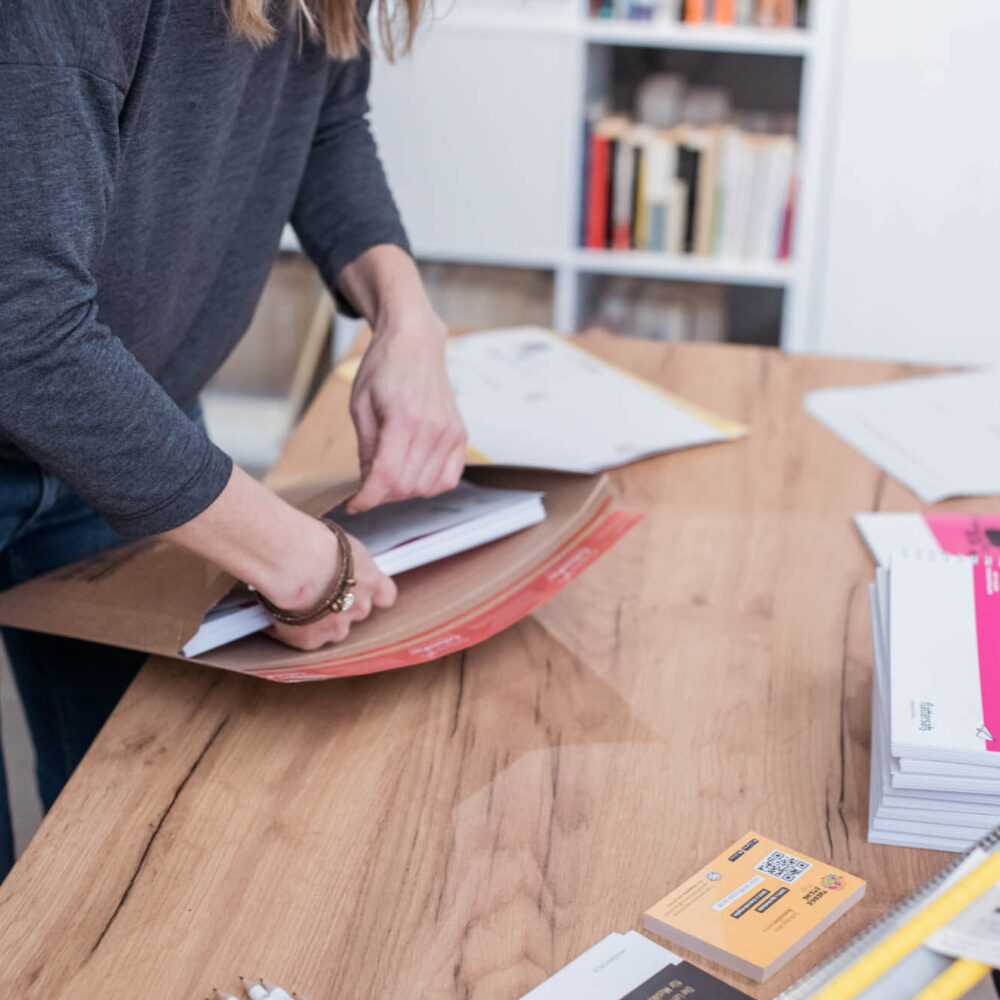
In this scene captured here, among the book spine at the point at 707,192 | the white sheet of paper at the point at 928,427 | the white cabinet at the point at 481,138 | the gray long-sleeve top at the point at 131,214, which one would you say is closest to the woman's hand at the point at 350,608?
the gray long-sleeve top at the point at 131,214

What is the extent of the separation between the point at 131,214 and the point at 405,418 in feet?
0.80

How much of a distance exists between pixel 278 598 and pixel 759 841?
0.33m

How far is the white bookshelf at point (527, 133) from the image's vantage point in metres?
2.44

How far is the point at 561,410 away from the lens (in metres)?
1.21

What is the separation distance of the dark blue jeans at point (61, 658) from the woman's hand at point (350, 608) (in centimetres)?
29

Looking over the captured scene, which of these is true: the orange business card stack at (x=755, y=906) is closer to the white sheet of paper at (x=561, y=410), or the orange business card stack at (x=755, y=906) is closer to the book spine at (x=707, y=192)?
the white sheet of paper at (x=561, y=410)

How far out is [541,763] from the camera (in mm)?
734

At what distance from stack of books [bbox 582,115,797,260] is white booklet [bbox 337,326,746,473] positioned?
129cm

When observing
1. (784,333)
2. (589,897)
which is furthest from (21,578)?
(784,333)

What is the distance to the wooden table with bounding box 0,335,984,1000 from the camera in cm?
60

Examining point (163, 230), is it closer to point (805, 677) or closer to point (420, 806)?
point (420, 806)

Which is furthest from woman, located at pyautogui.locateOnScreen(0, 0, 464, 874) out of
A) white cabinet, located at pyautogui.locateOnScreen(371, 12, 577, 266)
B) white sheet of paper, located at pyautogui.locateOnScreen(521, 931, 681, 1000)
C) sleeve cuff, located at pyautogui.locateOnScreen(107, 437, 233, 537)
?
white cabinet, located at pyautogui.locateOnScreen(371, 12, 577, 266)

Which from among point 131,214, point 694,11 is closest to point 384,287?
point 131,214

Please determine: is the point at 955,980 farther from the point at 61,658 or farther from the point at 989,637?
the point at 61,658
